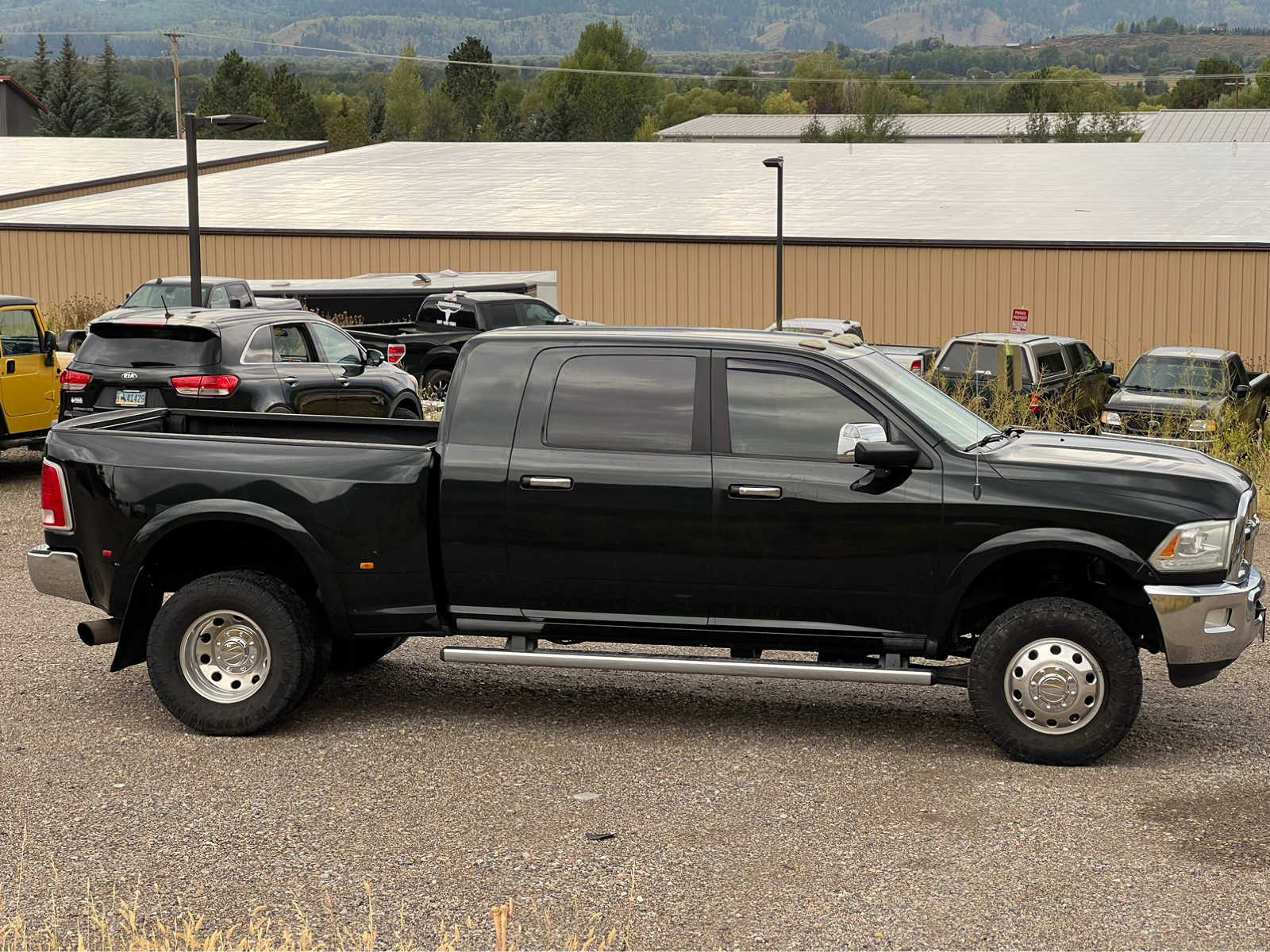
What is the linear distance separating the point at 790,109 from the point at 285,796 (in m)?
160

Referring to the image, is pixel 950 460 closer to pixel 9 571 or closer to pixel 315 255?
pixel 9 571

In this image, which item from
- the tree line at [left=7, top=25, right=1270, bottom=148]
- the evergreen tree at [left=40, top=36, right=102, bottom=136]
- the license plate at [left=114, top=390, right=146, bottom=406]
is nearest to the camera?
the license plate at [left=114, top=390, right=146, bottom=406]

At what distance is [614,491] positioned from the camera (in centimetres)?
730

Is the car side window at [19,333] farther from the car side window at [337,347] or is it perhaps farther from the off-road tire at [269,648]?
the off-road tire at [269,648]

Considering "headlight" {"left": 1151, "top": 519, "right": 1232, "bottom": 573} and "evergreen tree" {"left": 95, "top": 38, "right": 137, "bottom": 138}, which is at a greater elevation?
"evergreen tree" {"left": 95, "top": 38, "right": 137, "bottom": 138}

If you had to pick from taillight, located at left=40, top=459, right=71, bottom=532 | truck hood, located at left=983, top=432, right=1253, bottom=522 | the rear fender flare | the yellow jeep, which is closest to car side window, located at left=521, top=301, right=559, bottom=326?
the yellow jeep

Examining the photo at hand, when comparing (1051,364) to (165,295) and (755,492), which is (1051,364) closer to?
(165,295)

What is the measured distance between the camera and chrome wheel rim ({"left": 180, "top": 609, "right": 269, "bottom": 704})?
24.8 feet

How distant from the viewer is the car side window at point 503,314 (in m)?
28.7

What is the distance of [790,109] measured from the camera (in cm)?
16088

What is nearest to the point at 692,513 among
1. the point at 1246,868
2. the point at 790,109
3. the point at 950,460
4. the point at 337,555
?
Answer: the point at 950,460

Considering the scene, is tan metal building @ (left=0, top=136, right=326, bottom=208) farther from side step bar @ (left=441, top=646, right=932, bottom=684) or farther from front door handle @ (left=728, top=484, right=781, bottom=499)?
front door handle @ (left=728, top=484, right=781, bottom=499)

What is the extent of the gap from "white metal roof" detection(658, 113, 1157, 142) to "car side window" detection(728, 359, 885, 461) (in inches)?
4220

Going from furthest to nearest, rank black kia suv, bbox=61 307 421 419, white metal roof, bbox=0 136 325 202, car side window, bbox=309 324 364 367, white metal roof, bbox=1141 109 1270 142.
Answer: white metal roof, bbox=1141 109 1270 142, white metal roof, bbox=0 136 325 202, car side window, bbox=309 324 364 367, black kia suv, bbox=61 307 421 419
